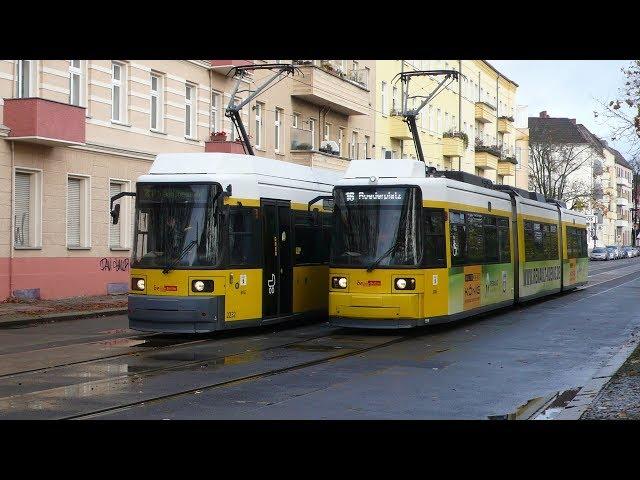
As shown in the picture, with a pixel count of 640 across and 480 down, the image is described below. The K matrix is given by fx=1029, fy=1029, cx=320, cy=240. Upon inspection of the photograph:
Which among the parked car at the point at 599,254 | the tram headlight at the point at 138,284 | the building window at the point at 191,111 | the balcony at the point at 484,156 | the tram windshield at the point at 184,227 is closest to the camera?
the tram windshield at the point at 184,227

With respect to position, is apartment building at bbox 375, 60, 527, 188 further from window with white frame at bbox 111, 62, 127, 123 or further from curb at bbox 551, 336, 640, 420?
curb at bbox 551, 336, 640, 420

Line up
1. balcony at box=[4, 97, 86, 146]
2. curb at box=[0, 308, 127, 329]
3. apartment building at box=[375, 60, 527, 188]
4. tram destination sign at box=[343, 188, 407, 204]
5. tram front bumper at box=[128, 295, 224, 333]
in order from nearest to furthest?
tram front bumper at box=[128, 295, 224, 333]
tram destination sign at box=[343, 188, 407, 204]
curb at box=[0, 308, 127, 329]
balcony at box=[4, 97, 86, 146]
apartment building at box=[375, 60, 527, 188]

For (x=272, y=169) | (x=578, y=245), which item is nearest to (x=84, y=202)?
(x=272, y=169)

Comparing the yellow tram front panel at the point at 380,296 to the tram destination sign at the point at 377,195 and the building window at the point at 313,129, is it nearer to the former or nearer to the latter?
the tram destination sign at the point at 377,195

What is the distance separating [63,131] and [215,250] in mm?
11843

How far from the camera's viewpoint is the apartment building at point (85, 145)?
89.1 ft

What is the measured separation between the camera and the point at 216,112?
38.5m

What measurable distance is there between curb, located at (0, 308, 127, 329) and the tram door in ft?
21.0

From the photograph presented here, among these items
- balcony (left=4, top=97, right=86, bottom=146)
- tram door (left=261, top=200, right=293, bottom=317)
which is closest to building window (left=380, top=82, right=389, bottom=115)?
balcony (left=4, top=97, right=86, bottom=146)

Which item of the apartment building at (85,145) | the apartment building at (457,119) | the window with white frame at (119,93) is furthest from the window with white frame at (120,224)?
the apartment building at (457,119)

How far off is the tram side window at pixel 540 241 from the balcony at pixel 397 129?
24261mm

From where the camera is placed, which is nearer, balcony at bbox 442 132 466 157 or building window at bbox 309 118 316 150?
building window at bbox 309 118 316 150

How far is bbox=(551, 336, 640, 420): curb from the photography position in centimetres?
1029
